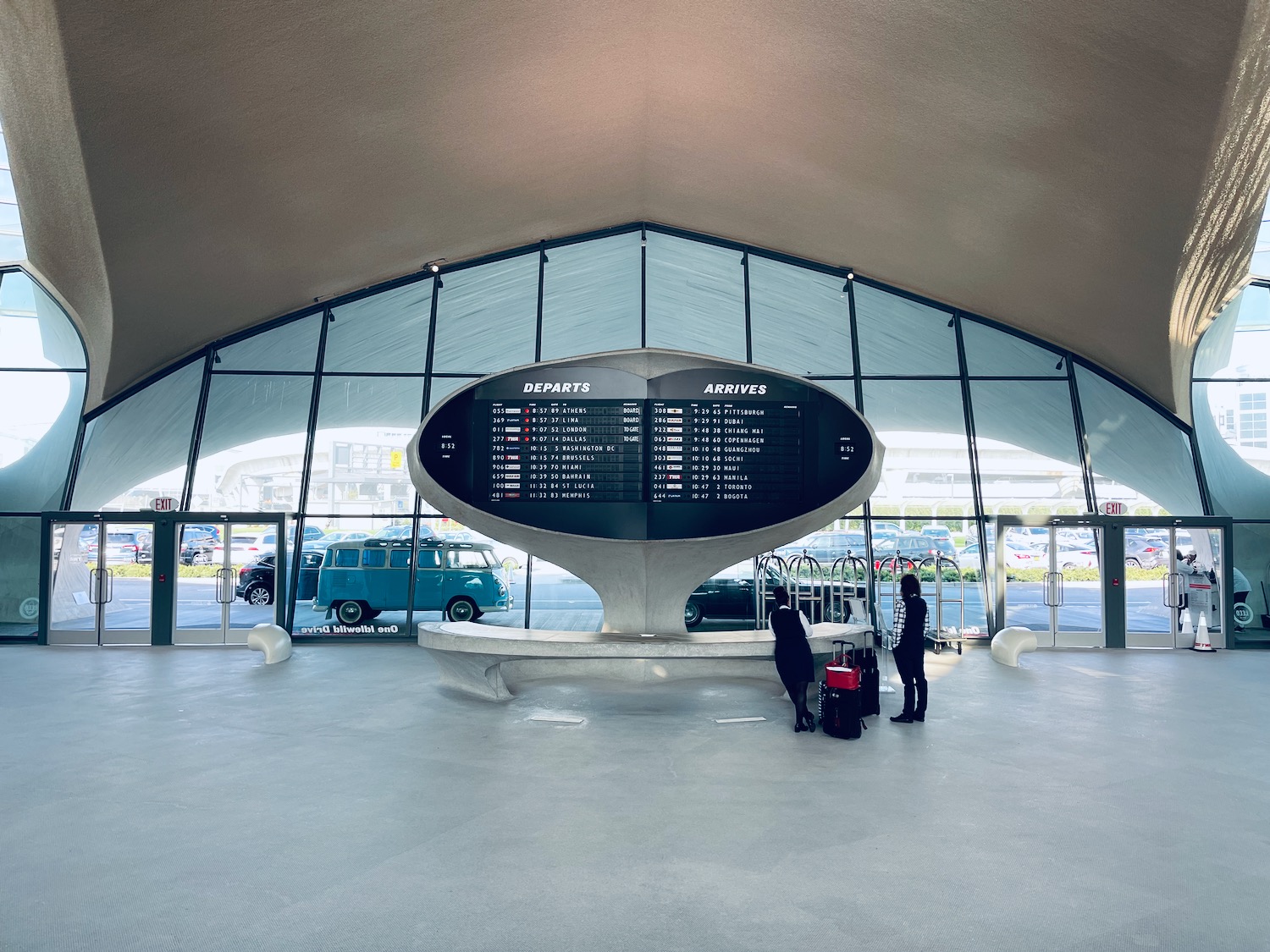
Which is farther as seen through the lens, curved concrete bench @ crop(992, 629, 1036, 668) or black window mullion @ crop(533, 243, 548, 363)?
black window mullion @ crop(533, 243, 548, 363)

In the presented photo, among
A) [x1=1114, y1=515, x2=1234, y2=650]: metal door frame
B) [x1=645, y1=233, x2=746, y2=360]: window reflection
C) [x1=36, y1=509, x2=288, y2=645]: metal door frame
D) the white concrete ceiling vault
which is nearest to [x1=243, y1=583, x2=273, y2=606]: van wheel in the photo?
[x1=36, y1=509, x2=288, y2=645]: metal door frame

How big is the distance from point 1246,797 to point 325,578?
10.9 m

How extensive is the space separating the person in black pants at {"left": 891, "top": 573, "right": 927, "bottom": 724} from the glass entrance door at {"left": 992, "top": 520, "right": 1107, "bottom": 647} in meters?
5.46

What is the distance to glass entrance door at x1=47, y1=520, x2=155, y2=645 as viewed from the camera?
11.8 metres

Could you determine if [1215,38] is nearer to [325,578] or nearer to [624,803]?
[624,803]

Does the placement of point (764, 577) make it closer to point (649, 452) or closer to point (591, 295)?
point (649, 452)

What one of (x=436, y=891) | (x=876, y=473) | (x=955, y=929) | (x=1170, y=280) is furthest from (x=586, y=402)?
(x=1170, y=280)

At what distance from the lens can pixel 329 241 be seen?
11.7 m

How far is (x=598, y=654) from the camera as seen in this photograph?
7609 millimetres

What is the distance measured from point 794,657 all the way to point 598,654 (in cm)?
175

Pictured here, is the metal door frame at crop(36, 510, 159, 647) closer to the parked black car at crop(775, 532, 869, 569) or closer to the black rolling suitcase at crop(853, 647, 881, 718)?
the parked black car at crop(775, 532, 869, 569)

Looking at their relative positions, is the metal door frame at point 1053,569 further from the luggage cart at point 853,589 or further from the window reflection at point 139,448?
the window reflection at point 139,448

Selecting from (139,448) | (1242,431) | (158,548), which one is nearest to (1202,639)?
(1242,431)

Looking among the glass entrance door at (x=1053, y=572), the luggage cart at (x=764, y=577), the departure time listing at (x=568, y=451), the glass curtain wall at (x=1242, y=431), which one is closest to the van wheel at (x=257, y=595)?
the departure time listing at (x=568, y=451)
